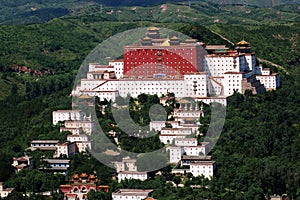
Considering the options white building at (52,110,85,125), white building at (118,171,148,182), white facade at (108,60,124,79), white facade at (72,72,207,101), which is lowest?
white building at (118,171,148,182)

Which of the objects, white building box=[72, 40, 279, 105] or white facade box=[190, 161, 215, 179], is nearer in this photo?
white facade box=[190, 161, 215, 179]

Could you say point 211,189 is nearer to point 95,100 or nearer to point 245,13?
point 95,100

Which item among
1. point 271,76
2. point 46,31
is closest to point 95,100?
point 271,76

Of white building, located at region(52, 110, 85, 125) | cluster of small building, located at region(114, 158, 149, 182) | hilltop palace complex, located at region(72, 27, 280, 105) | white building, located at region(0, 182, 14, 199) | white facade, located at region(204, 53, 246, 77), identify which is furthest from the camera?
white facade, located at region(204, 53, 246, 77)

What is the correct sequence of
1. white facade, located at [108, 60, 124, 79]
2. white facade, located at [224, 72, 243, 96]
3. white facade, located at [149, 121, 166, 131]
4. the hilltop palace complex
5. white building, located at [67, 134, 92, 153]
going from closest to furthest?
white building, located at [67, 134, 92, 153] → white facade, located at [149, 121, 166, 131] → the hilltop palace complex → white facade, located at [224, 72, 243, 96] → white facade, located at [108, 60, 124, 79]

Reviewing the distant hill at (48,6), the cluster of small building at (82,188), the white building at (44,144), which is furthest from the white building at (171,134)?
the distant hill at (48,6)

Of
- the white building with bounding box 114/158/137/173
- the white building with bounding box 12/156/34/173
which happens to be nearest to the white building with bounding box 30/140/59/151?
the white building with bounding box 12/156/34/173

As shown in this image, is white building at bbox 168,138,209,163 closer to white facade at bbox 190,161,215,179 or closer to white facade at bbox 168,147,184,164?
white facade at bbox 168,147,184,164

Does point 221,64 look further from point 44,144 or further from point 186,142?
point 44,144
